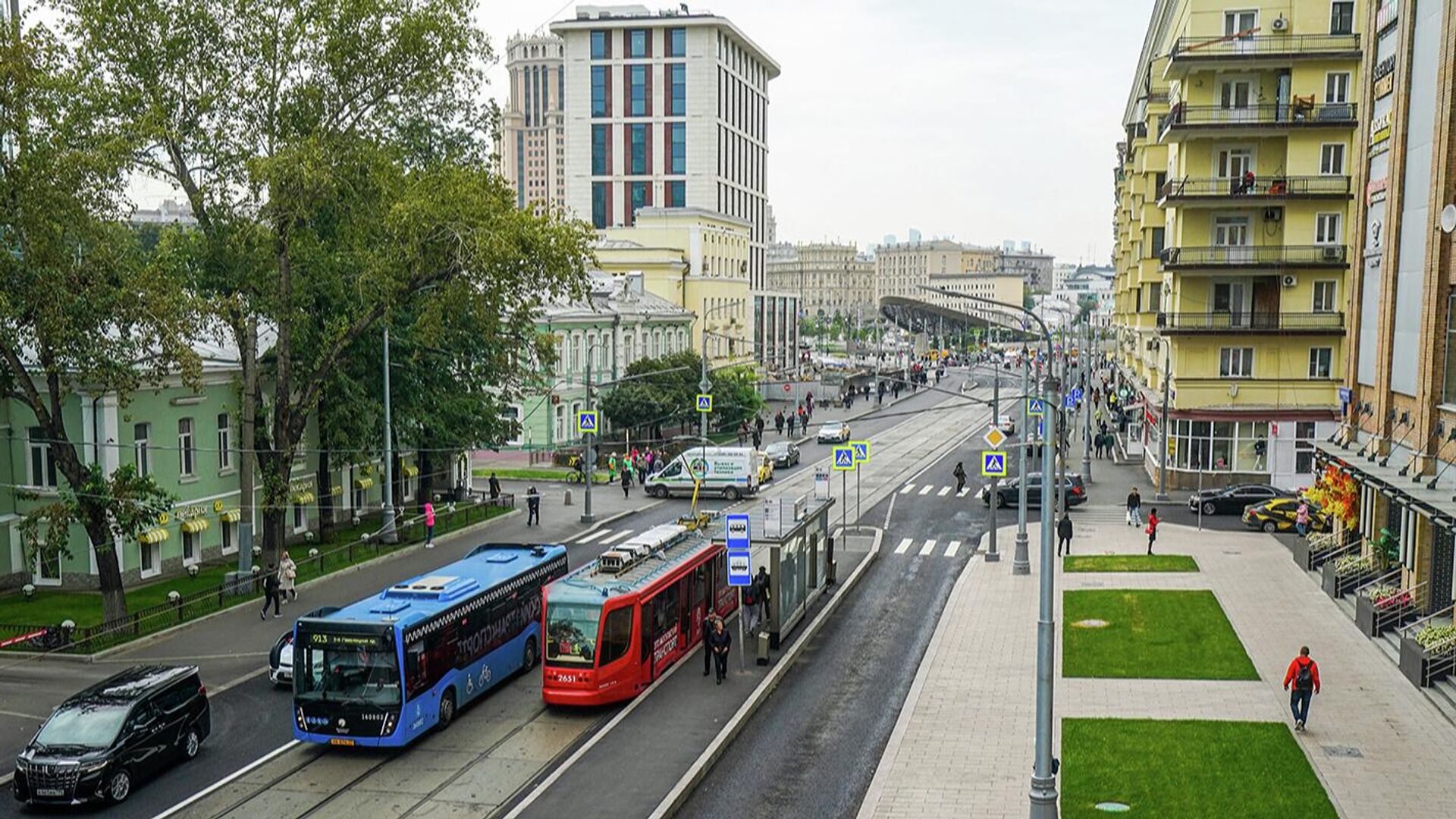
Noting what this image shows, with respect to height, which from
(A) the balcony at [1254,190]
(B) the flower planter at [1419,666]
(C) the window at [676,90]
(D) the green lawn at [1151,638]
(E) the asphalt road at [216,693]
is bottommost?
(E) the asphalt road at [216,693]

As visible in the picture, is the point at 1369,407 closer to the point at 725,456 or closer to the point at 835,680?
the point at 835,680

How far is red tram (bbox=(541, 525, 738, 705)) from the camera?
25219mm

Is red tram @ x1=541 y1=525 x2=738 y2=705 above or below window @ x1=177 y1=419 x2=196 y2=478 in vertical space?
below

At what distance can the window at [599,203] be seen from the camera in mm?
116875

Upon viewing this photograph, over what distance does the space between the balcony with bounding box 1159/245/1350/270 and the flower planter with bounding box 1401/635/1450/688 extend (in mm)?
29183

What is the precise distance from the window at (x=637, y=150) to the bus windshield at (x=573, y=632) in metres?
93.1

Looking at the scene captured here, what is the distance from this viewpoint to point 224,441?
137 ft

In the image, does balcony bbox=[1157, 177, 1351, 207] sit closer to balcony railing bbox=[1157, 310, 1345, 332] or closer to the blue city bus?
balcony railing bbox=[1157, 310, 1345, 332]

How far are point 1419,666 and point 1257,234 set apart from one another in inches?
1253

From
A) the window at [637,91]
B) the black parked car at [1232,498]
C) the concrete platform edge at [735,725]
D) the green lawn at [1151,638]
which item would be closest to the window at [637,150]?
the window at [637,91]

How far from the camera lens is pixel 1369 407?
35.9m

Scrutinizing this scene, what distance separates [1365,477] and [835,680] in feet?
45.5

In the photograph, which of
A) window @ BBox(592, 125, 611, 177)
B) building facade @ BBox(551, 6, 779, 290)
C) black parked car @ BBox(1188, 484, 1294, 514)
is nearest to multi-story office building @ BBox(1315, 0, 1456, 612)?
black parked car @ BBox(1188, 484, 1294, 514)

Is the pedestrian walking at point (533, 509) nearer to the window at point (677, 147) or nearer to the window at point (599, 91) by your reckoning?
the window at point (677, 147)
